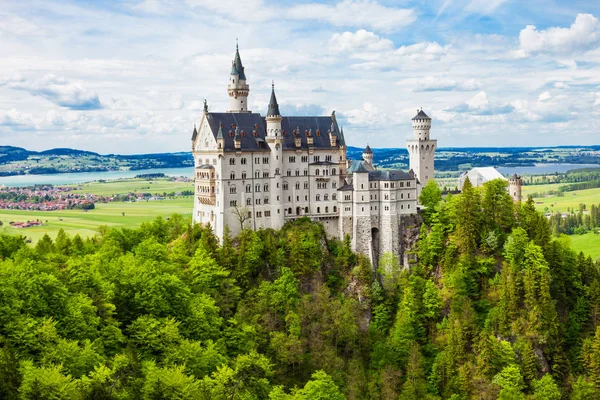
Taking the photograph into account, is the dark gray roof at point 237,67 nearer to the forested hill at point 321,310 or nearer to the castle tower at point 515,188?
the forested hill at point 321,310

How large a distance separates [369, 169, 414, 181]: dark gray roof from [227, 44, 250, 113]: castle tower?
80.1ft

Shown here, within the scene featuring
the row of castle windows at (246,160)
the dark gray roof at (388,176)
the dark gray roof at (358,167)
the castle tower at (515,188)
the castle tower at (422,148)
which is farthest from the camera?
the castle tower at (515,188)

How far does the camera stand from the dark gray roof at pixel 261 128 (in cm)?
10794

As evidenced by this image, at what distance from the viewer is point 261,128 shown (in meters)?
111

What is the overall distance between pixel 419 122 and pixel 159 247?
54699mm

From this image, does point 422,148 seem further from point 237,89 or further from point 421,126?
point 237,89

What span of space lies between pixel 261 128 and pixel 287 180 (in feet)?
31.1

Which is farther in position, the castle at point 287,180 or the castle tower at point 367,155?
the castle tower at point 367,155

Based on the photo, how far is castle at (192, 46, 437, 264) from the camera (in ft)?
349

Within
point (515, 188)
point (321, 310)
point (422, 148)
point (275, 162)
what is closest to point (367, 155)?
point (422, 148)

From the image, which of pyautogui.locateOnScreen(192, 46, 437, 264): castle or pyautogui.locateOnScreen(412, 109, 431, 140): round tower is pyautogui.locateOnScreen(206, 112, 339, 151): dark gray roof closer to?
pyautogui.locateOnScreen(192, 46, 437, 264): castle

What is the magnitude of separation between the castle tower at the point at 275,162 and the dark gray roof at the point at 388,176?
15.5 metres

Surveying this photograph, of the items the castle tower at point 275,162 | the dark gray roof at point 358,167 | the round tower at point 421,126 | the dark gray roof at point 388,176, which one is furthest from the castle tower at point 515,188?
the castle tower at point 275,162

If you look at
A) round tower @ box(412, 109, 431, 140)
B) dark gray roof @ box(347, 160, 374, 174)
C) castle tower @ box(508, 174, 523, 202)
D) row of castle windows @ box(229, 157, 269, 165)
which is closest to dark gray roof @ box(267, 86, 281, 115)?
row of castle windows @ box(229, 157, 269, 165)
